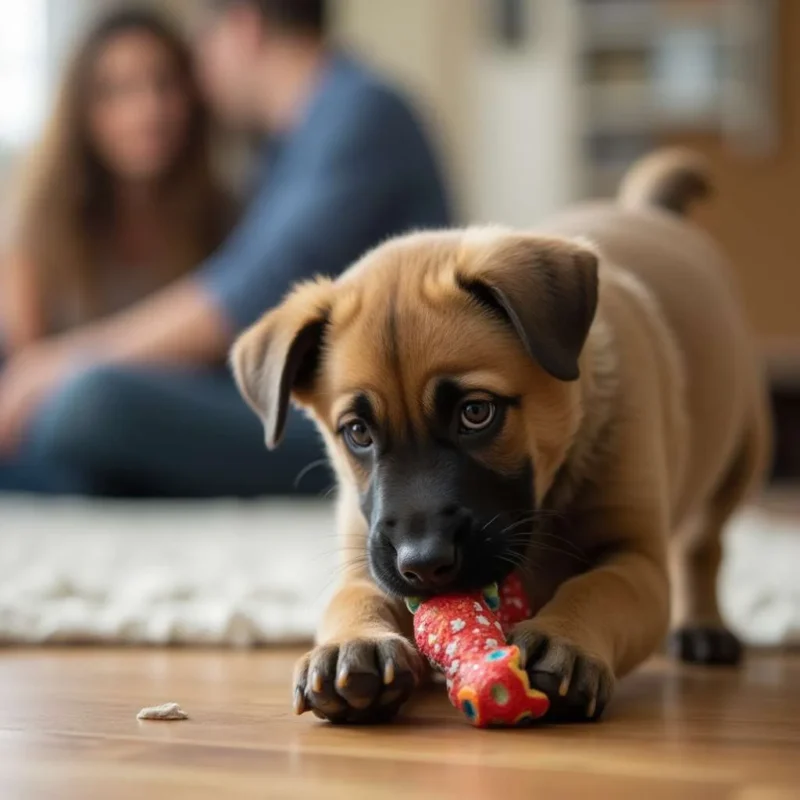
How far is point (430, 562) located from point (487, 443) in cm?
28

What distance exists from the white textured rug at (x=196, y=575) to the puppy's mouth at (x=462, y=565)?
0.35 m

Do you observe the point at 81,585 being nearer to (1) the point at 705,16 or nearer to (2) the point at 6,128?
(2) the point at 6,128

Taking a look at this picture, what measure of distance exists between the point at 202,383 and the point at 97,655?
3.21 metres

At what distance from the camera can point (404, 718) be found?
1.99 metres

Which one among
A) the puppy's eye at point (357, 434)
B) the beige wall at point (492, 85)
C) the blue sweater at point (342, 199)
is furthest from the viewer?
the beige wall at point (492, 85)

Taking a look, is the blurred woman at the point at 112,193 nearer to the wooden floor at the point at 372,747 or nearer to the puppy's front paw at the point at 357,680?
the wooden floor at the point at 372,747

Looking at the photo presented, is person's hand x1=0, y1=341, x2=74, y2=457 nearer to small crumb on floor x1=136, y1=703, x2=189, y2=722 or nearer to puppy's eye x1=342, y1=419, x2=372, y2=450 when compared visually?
puppy's eye x1=342, y1=419, x2=372, y2=450

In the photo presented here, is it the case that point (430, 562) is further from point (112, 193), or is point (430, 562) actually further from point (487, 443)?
point (112, 193)

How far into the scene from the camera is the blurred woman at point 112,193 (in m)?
6.66

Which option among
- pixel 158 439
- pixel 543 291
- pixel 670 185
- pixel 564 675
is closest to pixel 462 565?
pixel 564 675

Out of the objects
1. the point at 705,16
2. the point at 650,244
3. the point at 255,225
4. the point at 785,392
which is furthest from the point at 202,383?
the point at 705,16

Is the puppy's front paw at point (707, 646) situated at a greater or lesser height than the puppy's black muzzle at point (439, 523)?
lesser

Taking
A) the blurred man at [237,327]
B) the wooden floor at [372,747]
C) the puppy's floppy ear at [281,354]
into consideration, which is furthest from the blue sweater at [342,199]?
the wooden floor at [372,747]

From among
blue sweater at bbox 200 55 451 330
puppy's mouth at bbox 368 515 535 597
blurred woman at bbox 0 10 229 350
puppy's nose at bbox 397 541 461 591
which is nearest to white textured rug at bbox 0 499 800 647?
puppy's mouth at bbox 368 515 535 597
